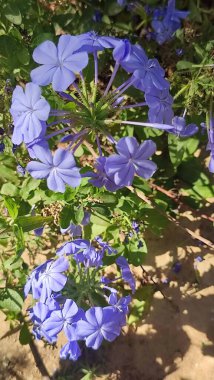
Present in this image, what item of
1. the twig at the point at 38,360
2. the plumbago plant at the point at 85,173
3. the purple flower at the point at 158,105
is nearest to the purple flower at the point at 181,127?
the plumbago plant at the point at 85,173

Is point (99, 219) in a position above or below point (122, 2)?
below

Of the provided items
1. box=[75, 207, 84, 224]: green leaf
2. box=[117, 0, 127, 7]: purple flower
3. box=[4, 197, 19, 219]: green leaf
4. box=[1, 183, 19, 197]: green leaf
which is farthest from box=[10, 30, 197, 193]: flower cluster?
box=[117, 0, 127, 7]: purple flower

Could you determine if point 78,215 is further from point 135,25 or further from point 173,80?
point 135,25

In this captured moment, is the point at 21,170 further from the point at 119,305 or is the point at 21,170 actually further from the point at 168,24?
the point at 168,24

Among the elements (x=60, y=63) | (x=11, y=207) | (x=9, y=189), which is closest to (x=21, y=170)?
(x=9, y=189)

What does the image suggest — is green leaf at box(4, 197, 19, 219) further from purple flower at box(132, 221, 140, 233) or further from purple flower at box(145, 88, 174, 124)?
purple flower at box(145, 88, 174, 124)

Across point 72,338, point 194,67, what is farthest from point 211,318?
point 194,67

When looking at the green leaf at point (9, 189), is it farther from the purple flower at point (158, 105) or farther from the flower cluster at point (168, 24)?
the flower cluster at point (168, 24)
